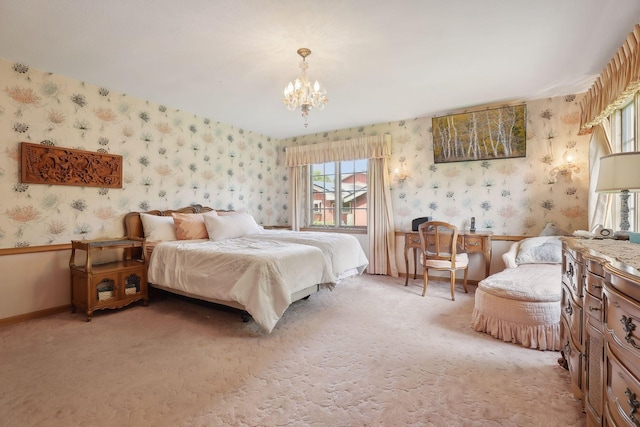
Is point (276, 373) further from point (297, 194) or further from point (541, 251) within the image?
point (297, 194)

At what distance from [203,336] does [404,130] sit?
402 centimetres

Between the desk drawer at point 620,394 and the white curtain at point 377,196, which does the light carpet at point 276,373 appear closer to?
the desk drawer at point 620,394

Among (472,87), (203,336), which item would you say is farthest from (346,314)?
(472,87)

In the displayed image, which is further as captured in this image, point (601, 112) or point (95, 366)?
point (601, 112)

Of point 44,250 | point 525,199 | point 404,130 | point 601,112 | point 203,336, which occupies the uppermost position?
point 404,130

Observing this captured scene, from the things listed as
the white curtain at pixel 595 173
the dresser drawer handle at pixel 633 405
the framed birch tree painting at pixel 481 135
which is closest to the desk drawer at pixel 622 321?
the dresser drawer handle at pixel 633 405

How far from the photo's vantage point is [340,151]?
17.2 feet

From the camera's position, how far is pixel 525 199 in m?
3.92

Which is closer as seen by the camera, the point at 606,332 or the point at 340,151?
the point at 606,332

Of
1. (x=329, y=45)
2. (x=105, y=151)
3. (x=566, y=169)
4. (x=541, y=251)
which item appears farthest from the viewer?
(x=566, y=169)

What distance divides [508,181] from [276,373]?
150 inches

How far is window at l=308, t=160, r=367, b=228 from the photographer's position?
532 cm

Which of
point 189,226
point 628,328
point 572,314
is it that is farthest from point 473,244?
point 189,226

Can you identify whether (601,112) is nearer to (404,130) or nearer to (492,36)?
(492,36)
